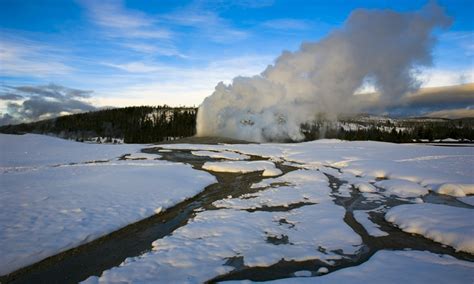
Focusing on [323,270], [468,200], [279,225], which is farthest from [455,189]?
[323,270]

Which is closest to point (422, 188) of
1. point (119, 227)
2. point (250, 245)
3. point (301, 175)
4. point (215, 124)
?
point (301, 175)

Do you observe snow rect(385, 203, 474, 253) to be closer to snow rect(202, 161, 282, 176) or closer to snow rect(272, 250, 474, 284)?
snow rect(272, 250, 474, 284)

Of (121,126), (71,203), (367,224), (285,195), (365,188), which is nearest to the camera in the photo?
(367,224)

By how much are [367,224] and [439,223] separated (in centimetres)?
218

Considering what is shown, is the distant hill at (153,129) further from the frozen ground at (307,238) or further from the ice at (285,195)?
the frozen ground at (307,238)

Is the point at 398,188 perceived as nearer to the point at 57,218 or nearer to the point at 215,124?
the point at 57,218

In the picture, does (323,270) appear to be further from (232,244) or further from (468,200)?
(468,200)

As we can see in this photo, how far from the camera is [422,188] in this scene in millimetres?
16766

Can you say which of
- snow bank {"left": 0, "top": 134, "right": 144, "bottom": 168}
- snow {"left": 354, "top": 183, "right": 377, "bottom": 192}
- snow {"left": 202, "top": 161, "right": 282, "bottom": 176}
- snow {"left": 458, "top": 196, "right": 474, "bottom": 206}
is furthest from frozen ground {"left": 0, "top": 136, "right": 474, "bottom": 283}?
snow bank {"left": 0, "top": 134, "right": 144, "bottom": 168}

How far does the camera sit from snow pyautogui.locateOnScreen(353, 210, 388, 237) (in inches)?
395

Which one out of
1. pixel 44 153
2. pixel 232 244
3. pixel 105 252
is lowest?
pixel 105 252

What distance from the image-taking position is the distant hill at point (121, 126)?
4168 inches

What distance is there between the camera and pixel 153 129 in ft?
352

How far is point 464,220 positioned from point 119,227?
1125 cm
